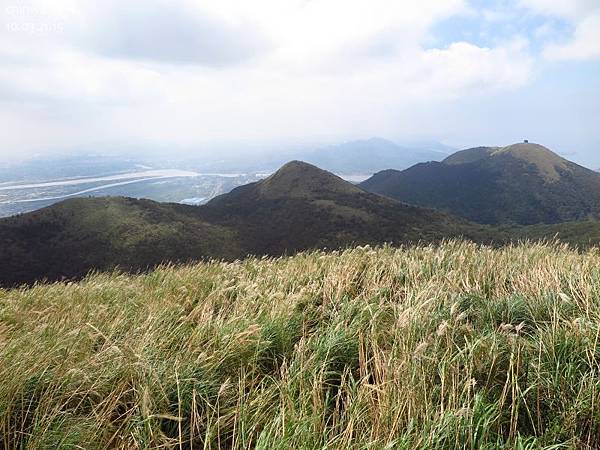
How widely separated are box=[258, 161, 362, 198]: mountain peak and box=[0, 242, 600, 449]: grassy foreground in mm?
124976

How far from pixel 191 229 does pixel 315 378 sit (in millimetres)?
92373

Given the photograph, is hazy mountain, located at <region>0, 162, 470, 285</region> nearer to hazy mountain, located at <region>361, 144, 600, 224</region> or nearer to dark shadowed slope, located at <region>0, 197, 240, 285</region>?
dark shadowed slope, located at <region>0, 197, 240, 285</region>

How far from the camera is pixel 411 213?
111 meters

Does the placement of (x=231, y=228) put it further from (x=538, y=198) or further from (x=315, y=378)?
(x=538, y=198)

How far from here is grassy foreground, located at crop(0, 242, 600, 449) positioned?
212cm

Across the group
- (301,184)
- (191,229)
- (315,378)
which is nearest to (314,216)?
(301,184)

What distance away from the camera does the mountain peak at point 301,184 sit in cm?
13238

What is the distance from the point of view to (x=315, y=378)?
2451 mm

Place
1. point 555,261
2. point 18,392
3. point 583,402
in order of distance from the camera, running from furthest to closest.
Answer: point 555,261
point 18,392
point 583,402

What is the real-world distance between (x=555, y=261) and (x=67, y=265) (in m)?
87.0

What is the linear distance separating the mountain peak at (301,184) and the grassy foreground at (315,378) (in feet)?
410

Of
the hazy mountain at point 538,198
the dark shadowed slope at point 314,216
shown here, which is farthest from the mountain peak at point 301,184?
the hazy mountain at point 538,198

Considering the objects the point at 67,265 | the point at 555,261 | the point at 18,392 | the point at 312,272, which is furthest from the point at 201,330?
the point at 67,265

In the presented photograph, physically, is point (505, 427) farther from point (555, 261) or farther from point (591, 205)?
point (591, 205)
